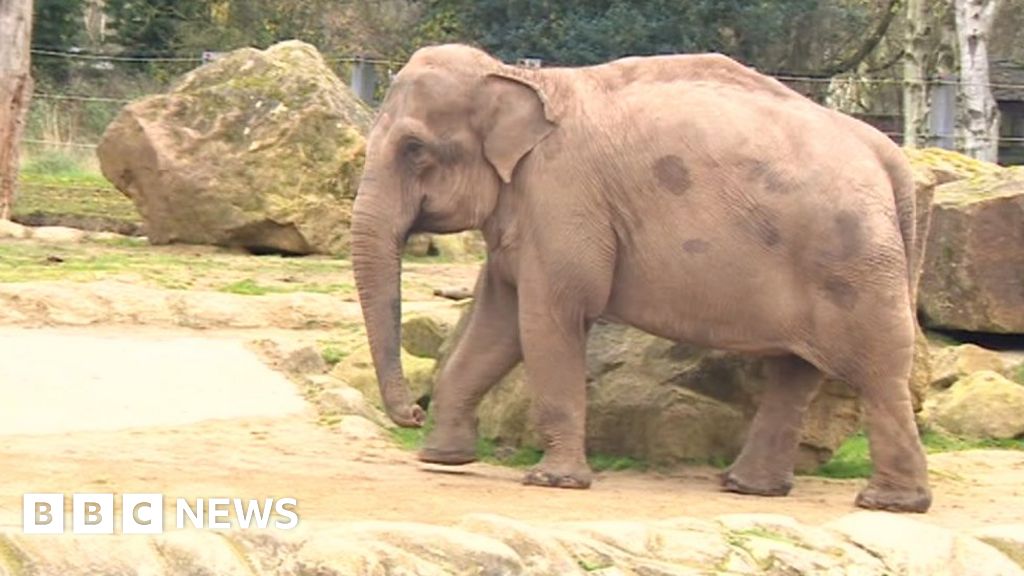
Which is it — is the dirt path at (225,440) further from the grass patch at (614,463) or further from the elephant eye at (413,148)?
the elephant eye at (413,148)

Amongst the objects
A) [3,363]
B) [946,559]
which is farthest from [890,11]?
[946,559]

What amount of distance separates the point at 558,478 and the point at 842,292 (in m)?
1.39

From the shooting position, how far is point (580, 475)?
362 inches

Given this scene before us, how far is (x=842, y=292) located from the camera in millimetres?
8945

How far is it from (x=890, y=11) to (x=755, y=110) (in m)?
23.0

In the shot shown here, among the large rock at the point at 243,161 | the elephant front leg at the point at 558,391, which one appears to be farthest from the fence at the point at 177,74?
the elephant front leg at the point at 558,391

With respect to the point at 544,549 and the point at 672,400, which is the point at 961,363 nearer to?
the point at 672,400

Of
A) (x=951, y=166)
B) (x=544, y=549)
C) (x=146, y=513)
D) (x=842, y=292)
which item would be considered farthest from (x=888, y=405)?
(x=951, y=166)

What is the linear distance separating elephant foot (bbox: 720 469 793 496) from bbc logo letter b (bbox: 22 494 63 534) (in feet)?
10.4

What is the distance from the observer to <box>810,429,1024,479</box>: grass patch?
33.9 ft

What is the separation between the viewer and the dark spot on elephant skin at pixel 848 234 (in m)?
8.91

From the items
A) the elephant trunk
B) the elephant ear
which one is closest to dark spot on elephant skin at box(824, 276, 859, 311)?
the elephant ear

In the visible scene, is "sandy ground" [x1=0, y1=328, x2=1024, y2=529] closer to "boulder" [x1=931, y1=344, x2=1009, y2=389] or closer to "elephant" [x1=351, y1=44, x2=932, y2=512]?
"elephant" [x1=351, y1=44, x2=932, y2=512]

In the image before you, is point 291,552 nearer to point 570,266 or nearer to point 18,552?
point 18,552
